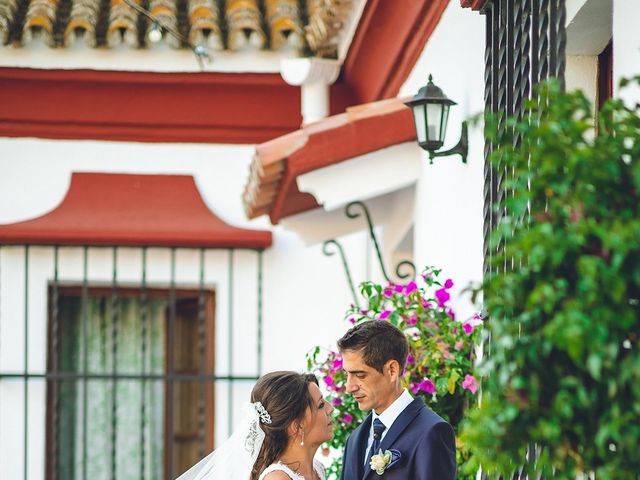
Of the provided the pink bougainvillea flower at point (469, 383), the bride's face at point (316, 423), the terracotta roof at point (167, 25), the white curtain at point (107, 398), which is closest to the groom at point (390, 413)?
the bride's face at point (316, 423)

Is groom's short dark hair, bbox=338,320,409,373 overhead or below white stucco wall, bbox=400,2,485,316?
below

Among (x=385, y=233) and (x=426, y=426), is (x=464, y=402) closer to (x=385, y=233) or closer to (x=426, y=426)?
(x=426, y=426)

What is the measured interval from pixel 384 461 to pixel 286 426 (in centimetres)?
49

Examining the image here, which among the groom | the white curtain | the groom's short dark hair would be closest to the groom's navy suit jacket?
the groom

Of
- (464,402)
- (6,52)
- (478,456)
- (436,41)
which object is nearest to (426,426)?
(464,402)

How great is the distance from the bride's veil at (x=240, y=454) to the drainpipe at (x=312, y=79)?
14.0 ft

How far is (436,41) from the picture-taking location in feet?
23.5

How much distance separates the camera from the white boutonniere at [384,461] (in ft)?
14.7

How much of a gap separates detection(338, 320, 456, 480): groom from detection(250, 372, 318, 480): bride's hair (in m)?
0.27

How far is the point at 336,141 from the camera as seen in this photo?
7.37 meters

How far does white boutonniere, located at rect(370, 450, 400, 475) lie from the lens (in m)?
4.47

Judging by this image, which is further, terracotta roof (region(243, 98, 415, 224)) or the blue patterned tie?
terracotta roof (region(243, 98, 415, 224))

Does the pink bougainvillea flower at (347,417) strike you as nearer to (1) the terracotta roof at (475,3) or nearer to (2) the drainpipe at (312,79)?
(1) the terracotta roof at (475,3)

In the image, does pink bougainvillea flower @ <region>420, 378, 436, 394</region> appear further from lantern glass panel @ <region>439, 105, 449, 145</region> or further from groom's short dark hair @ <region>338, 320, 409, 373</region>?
lantern glass panel @ <region>439, 105, 449, 145</region>
